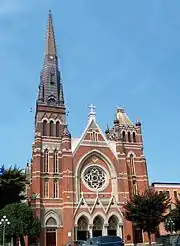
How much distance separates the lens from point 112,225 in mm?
51250

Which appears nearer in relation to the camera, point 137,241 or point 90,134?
point 137,241

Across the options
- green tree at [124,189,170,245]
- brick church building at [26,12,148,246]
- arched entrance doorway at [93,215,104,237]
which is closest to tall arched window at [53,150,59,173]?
brick church building at [26,12,148,246]

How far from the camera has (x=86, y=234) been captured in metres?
49.7

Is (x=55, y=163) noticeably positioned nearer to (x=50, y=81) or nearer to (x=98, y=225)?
(x=98, y=225)

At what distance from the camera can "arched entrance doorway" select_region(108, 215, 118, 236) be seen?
50809 mm

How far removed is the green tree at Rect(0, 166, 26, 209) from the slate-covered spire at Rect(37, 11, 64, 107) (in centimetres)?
1448

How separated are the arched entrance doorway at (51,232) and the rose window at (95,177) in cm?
790

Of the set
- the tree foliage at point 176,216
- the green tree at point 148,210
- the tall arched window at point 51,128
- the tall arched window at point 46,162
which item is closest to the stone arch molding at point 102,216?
the tree foliage at point 176,216

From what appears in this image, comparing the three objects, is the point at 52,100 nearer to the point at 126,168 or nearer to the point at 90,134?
the point at 90,134

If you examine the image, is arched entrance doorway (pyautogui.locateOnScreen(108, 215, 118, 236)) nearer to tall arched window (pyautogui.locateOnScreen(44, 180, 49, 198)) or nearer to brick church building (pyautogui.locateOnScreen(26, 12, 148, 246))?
brick church building (pyautogui.locateOnScreen(26, 12, 148, 246))

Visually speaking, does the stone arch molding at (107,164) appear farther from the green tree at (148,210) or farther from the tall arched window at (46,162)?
the green tree at (148,210)

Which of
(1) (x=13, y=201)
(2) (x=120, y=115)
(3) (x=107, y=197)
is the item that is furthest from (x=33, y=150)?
(2) (x=120, y=115)

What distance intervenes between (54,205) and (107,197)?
27.0ft

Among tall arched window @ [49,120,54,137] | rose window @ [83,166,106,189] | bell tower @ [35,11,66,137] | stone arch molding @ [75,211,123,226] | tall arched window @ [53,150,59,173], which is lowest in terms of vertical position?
stone arch molding @ [75,211,123,226]
